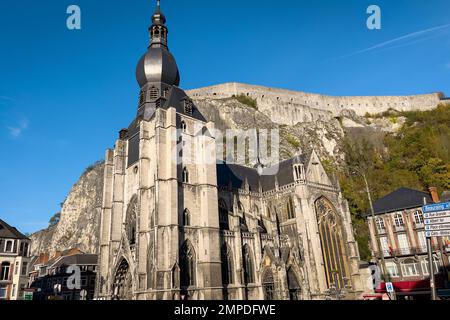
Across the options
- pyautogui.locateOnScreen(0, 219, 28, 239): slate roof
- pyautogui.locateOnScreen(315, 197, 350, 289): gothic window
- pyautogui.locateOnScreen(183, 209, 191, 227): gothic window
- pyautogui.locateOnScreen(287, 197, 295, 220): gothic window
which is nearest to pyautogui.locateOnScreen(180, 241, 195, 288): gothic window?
pyautogui.locateOnScreen(183, 209, 191, 227): gothic window

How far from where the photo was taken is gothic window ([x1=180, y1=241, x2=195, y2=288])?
82.8 ft

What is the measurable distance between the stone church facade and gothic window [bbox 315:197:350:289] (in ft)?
0.36

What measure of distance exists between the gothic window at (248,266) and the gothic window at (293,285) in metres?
3.54

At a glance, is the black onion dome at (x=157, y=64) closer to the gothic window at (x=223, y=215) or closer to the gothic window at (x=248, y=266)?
the gothic window at (x=223, y=215)

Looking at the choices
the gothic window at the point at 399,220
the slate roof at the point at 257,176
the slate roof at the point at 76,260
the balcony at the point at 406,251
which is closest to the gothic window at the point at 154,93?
the slate roof at the point at 257,176

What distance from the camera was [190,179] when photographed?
2900 cm

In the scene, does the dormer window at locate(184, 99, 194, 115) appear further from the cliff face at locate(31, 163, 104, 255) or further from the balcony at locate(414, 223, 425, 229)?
the cliff face at locate(31, 163, 104, 255)

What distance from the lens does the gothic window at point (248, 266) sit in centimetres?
2926

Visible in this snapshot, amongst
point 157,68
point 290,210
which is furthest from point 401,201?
point 157,68

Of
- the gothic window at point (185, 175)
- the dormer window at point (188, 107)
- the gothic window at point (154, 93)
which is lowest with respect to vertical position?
the gothic window at point (185, 175)

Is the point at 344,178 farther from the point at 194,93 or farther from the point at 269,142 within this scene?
the point at 194,93

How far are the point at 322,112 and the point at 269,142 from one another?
29667mm
